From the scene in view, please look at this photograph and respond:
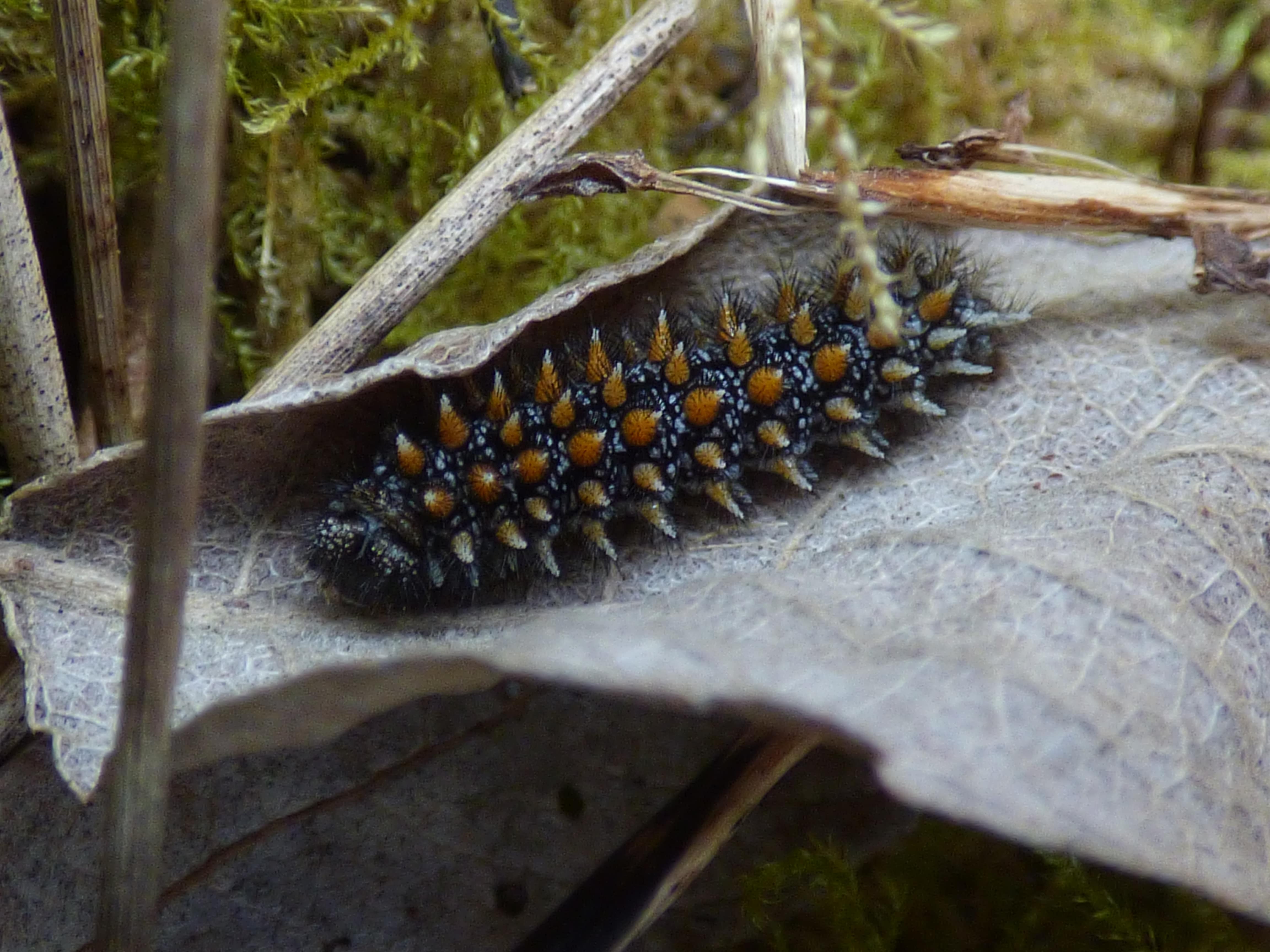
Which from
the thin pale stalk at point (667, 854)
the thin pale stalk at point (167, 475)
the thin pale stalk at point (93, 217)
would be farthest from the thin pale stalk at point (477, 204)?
the thin pale stalk at point (667, 854)

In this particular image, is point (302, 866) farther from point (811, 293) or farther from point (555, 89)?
point (555, 89)

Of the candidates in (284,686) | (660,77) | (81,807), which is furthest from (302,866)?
(660,77)

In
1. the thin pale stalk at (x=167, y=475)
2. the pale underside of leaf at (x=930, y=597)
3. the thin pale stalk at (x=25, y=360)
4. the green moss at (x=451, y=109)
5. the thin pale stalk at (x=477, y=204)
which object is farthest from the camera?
the green moss at (x=451, y=109)

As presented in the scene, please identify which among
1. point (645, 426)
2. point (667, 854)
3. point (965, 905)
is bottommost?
point (965, 905)

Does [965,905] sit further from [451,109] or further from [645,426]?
[451,109]

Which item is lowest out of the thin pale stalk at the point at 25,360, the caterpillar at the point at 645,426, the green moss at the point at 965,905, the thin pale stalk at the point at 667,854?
the green moss at the point at 965,905

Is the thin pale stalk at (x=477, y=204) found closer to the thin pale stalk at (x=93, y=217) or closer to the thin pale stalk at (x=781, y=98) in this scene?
the thin pale stalk at (x=781, y=98)

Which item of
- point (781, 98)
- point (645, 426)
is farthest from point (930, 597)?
point (781, 98)
